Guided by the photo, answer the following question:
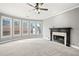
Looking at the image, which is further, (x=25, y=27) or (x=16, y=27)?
(x=25, y=27)

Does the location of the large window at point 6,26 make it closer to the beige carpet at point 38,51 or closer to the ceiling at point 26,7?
the ceiling at point 26,7

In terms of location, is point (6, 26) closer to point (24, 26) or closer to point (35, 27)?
point (24, 26)

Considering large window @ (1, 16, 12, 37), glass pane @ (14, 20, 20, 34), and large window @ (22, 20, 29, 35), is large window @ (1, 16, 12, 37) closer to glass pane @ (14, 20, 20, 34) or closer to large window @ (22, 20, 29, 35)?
glass pane @ (14, 20, 20, 34)

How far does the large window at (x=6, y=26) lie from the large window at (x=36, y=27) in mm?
3525

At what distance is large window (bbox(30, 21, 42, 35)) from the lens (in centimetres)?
1133

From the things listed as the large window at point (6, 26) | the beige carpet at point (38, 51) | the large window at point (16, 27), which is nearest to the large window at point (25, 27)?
the large window at point (16, 27)

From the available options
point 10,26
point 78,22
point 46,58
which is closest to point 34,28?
point 10,26

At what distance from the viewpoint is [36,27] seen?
453 inches

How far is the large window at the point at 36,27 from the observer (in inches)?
446

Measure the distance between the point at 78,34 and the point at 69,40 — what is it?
93cm

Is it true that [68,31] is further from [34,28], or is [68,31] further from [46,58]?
[34,28]

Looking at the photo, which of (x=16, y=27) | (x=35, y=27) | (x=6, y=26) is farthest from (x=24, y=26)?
(x=6, y=26)

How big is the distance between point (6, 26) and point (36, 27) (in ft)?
14.6

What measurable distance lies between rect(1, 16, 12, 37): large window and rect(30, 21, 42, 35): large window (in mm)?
3525
